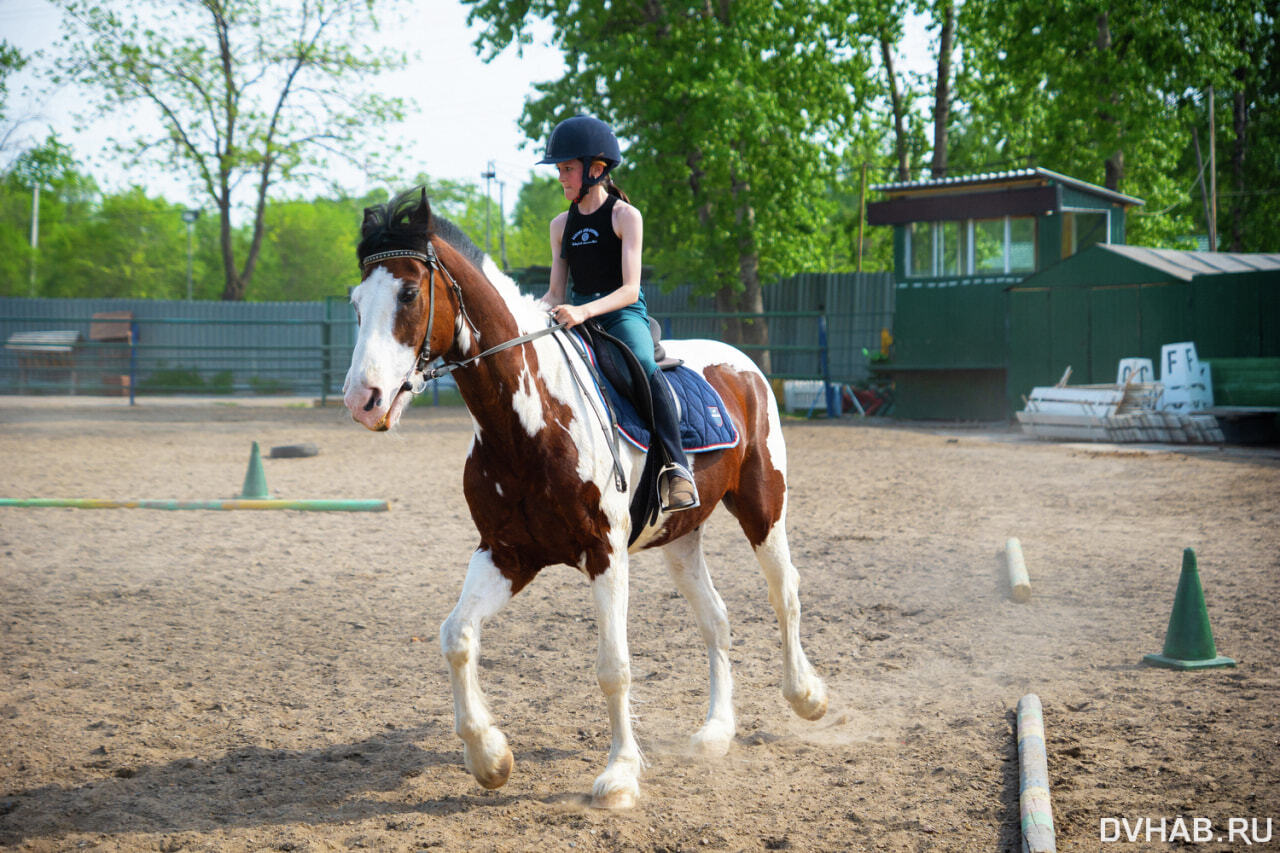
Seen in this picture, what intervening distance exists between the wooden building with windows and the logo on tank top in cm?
1797

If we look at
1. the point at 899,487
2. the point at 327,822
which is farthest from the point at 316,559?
the point at 899,487

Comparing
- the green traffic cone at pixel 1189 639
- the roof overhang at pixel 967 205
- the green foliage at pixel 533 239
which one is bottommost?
the green traffic cone at pixel 1189 639

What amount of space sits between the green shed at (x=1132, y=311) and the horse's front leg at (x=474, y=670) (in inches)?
614

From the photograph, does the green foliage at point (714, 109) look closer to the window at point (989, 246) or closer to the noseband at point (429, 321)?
the window at point (989, 246)

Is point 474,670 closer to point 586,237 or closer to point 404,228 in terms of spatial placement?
point 404,228

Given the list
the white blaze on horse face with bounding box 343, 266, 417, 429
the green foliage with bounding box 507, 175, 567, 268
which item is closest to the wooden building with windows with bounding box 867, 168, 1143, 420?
the white blaze on horse face with bounding box 343, 266, 417, 429

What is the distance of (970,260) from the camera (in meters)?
21.8

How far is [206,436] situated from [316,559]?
429 inches

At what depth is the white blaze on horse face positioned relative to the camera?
10.4 ft

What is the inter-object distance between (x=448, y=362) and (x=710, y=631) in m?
1.81

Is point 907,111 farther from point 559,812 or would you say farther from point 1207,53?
point 559,812

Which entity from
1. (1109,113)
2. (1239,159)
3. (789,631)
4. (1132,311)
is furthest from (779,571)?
(1239,159)

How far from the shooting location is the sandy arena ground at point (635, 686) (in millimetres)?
3561

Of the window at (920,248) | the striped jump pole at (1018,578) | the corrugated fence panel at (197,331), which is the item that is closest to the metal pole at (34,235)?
the corrugated fence panel at (197,331)
